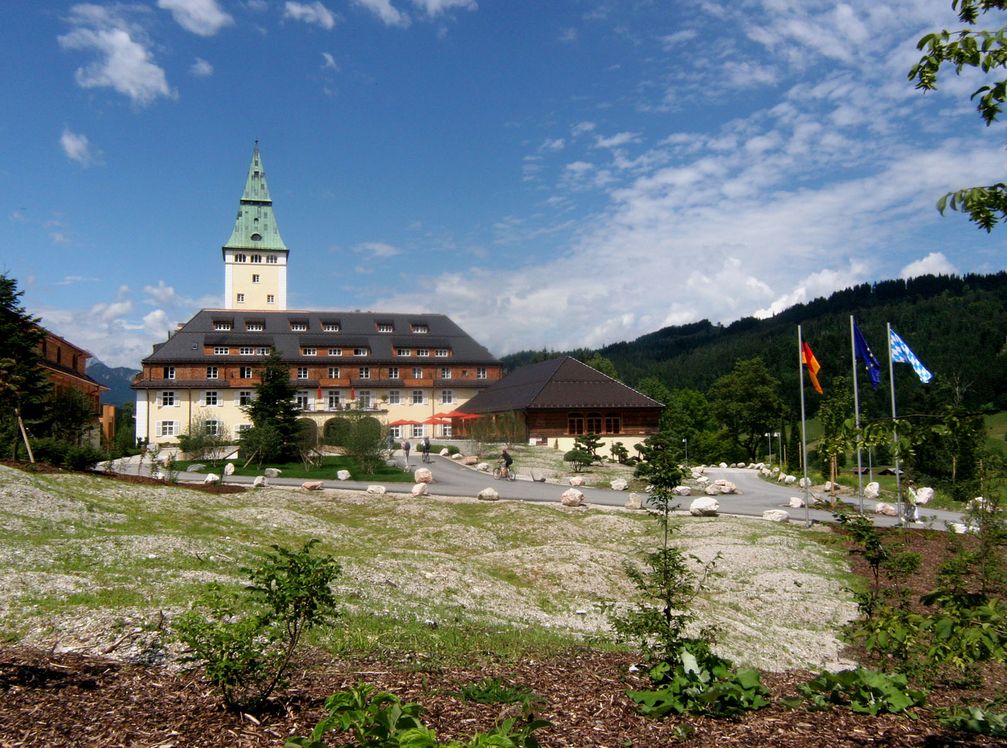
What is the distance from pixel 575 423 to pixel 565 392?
8.82 ft

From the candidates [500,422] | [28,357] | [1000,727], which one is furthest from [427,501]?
[500,422]

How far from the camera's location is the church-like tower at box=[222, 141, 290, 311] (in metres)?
88.0

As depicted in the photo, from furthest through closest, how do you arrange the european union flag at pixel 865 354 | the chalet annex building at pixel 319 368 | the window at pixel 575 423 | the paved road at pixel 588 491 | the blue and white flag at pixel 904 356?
the chalet annex building at pixel 319 368, the window at pixel 575 423, the paved road at pixel 588 491, the european union flag at pixel 865 354, the blue and white flag at pixel 904 356

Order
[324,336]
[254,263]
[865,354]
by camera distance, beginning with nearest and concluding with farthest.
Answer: [865,354], [324,336], [254,263]

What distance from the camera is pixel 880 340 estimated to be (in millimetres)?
113375

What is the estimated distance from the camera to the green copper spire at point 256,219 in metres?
88.6

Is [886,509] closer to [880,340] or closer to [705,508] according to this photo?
[705,508]

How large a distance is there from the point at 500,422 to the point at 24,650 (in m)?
49.9

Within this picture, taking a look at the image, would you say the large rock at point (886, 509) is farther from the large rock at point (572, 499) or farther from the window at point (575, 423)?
the window at point (575, 423)

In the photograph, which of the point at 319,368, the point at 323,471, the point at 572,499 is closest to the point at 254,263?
the point at 319,368

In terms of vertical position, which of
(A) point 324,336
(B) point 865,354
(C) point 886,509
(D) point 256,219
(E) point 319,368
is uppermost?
(D) point 256,219

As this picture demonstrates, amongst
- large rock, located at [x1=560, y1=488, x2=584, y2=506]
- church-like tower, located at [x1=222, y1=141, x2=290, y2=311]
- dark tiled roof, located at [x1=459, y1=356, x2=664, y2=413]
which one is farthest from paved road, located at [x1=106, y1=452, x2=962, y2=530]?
church-like tower, located at [x1=222, y1=141, x2=290, y2=311]

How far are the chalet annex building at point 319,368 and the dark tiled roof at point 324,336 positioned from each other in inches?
3.9

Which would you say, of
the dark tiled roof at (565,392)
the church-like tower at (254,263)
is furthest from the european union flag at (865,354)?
the church-like tower at (254,263)
